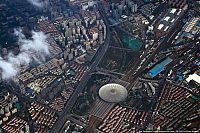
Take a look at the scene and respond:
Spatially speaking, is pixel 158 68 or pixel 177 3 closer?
pixel 158 68

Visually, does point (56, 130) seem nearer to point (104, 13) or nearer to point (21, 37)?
point (21, 37)

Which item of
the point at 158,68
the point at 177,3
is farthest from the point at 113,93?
the point at 177,3

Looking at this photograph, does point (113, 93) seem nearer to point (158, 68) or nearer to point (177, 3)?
point (158, 68)

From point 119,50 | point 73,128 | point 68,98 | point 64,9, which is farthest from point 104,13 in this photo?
point 73,128

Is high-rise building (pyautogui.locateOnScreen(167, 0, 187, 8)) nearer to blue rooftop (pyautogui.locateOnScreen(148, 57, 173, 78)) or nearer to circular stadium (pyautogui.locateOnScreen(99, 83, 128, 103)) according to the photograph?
blue rooftop (pyautogui.locateOnScreen(148, 57, 173, 78))

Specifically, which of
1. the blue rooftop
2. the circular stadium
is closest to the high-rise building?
the blue rooftop
